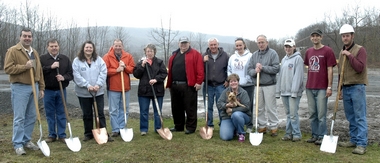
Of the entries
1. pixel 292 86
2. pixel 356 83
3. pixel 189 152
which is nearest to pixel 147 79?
pixel 189 152

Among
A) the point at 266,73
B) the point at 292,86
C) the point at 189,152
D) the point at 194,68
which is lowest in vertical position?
the point at 189,152

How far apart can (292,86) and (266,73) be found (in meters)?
0.65

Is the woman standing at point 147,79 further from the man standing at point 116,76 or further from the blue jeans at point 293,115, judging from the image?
the blue jeans at point 293,115

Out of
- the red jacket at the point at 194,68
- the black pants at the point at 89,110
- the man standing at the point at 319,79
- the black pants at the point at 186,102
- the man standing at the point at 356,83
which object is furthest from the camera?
the black pants at the point at 186,102

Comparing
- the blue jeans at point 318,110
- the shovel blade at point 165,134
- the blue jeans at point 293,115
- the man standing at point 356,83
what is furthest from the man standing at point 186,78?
the man standing at point 356,83

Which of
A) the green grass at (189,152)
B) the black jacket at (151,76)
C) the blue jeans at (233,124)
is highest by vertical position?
the black jacket at (151,76)

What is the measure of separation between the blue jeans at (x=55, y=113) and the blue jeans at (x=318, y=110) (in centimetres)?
476

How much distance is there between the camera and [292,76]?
6180 mm

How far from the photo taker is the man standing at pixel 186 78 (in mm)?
6695

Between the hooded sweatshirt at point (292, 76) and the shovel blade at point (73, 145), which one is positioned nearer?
the shovel blade at point (73, 145)

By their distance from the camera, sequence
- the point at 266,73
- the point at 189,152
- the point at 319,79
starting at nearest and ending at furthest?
1. the point at 189,152
2. the point at 319,79
3. the point at 266,73

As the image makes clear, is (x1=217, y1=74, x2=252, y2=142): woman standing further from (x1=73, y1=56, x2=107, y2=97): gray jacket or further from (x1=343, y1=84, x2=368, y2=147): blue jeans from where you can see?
(x1=73, y1=56, x2=107, y2=97): gray jacket

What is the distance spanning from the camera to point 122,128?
669cm

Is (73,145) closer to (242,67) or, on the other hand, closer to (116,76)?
(116,76)
